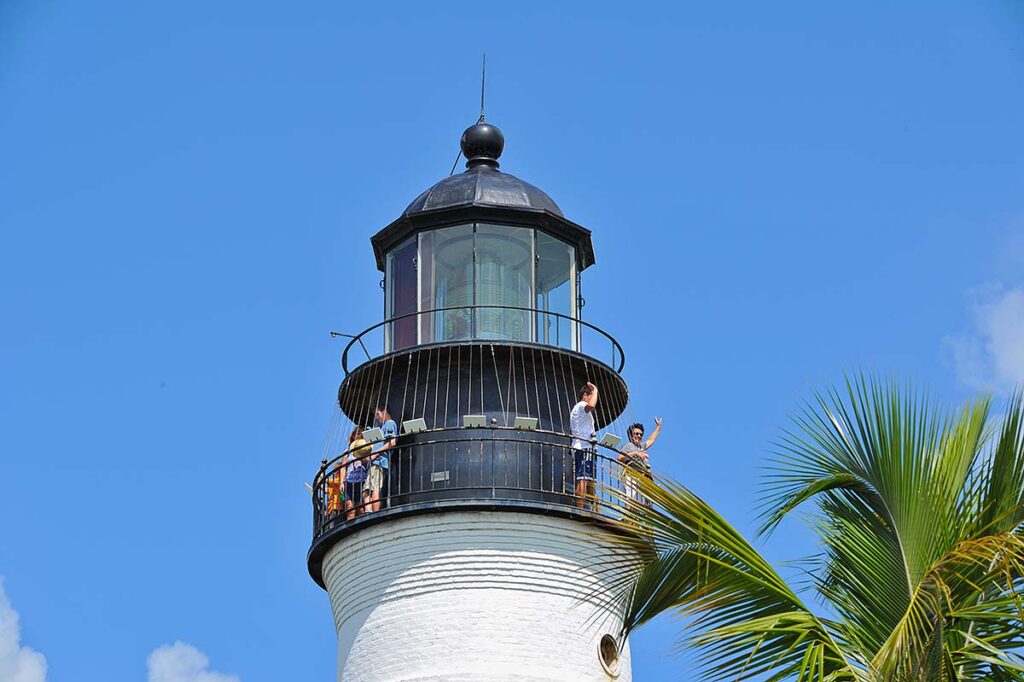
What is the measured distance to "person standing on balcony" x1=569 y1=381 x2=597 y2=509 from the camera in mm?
22172

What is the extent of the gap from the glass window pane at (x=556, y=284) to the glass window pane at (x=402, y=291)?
1618 millimetres

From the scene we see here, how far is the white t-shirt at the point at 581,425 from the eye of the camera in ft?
73.4

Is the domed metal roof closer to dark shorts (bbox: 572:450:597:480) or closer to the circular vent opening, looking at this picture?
dark shorts (bbox: 572:450:597:480)

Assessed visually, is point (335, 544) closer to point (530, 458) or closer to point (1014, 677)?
point (530, 458)

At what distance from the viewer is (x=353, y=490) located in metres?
22.5

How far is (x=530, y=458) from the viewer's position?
872 inches

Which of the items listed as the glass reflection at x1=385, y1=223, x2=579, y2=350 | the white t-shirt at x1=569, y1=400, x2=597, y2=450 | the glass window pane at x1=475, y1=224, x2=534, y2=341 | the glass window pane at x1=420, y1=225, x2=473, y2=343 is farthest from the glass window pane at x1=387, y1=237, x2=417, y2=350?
the white t-shirt at x1=569, y1=400, x2=597, y2=450

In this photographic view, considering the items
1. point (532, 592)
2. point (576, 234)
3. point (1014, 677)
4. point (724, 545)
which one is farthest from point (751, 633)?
point (576, 234)

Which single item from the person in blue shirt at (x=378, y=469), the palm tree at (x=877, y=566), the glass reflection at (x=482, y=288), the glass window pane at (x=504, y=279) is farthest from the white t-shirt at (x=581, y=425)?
the palm tree at (x=877, y=566)

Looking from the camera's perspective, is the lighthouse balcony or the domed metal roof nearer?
the lighthouse balcony

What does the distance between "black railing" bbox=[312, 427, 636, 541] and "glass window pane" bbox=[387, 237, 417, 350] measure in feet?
6.01

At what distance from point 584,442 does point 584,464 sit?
270mm

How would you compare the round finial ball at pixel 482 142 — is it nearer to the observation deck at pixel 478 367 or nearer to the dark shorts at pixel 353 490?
the observation deck at pixel 478 367

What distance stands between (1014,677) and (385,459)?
11.8 metres
